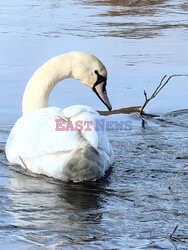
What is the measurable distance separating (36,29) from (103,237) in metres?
9.28

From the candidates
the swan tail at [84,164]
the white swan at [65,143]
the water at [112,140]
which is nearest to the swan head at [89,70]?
the white swan at [65,143]

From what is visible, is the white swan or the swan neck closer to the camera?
the white swan

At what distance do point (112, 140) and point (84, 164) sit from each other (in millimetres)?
1681

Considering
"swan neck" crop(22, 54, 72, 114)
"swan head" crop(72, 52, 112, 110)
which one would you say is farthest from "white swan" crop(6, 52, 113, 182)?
"swan neck" crop(22, 54, 72, 114)

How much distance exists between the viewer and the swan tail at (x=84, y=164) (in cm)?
567

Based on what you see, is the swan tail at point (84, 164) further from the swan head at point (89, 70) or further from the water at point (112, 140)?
the swan head at point (89, 70)

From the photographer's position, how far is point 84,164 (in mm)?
5824

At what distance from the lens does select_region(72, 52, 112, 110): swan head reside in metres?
7.00

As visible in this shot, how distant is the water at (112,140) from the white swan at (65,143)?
12 cm

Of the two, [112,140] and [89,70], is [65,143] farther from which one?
[112,140]

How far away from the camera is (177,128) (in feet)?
25.5

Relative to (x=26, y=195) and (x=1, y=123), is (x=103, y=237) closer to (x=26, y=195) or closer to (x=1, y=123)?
(x=26, y=195)

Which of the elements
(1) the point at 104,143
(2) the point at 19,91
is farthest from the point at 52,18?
(1) the point at 104,143

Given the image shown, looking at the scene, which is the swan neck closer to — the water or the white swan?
the white swan
